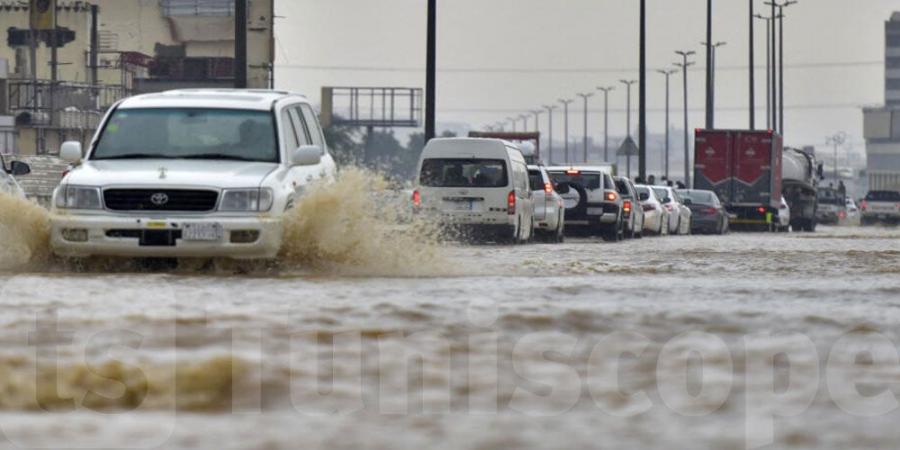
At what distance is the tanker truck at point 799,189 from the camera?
6869 centimetres

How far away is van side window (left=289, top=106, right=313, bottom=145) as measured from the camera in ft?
64.5

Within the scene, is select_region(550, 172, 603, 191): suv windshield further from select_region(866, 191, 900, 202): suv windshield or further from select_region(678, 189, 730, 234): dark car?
select_region(866, 191, 900, 202): suv windshield

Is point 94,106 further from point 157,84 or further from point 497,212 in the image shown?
point 497,212

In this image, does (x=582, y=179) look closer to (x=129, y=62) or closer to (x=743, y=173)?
(x=743, y=173)

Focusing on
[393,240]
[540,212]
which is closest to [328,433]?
[393,240]

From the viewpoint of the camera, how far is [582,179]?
137 feet

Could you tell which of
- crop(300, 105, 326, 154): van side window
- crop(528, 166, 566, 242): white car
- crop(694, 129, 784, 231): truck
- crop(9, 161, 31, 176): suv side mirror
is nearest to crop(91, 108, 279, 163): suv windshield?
crop(300, 105, 326, 154): van side window

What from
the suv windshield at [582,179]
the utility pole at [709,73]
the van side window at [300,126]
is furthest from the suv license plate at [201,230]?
the utility pole at [709,73]

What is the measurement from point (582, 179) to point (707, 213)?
12113 mm

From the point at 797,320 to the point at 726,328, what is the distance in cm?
82

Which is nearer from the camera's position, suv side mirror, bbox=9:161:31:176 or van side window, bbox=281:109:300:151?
van side window, bbox=281:109:300:151

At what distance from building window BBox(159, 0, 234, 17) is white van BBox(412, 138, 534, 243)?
58.0 meters

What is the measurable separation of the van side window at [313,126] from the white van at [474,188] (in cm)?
1143

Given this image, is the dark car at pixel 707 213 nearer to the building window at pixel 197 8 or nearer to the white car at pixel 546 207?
the white car at pixel 546 207
